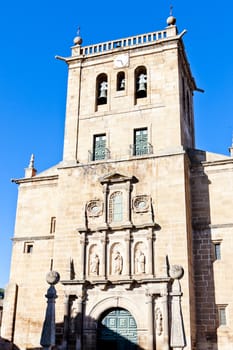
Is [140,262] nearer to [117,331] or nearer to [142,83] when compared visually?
[117,331]

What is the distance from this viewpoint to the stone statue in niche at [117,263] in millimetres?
16547

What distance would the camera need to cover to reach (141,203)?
56.7 feet

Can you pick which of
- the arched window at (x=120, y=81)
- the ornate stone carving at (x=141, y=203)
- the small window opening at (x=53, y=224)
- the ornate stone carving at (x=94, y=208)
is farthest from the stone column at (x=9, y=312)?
the arched window at (x=120, y=81)

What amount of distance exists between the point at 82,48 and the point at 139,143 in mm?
5894

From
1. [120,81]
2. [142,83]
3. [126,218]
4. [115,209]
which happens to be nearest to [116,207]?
[115,209]

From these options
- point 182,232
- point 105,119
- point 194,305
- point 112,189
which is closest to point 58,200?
point 112,189

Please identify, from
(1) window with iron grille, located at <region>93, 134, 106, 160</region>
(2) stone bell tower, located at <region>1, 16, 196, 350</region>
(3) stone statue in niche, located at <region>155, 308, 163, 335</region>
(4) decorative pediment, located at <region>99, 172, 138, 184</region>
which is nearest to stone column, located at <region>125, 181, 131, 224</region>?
(2) stone bell tower, located at <region>1, 16, 196, 350</region>

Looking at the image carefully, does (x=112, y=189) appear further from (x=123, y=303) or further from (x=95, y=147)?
(x=123, y=303)

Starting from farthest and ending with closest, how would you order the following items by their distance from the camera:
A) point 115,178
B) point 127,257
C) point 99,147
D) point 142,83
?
point 142,83 < point 99,147 < point 115,178 < point 127,257

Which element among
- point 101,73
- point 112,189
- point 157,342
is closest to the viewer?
point 157,342

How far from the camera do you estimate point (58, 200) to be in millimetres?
18531

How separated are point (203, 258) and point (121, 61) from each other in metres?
9.21

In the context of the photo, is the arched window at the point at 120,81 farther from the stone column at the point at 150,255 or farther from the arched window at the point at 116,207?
the stone column at the point at 150,255

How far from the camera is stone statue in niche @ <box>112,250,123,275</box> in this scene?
1655cm
